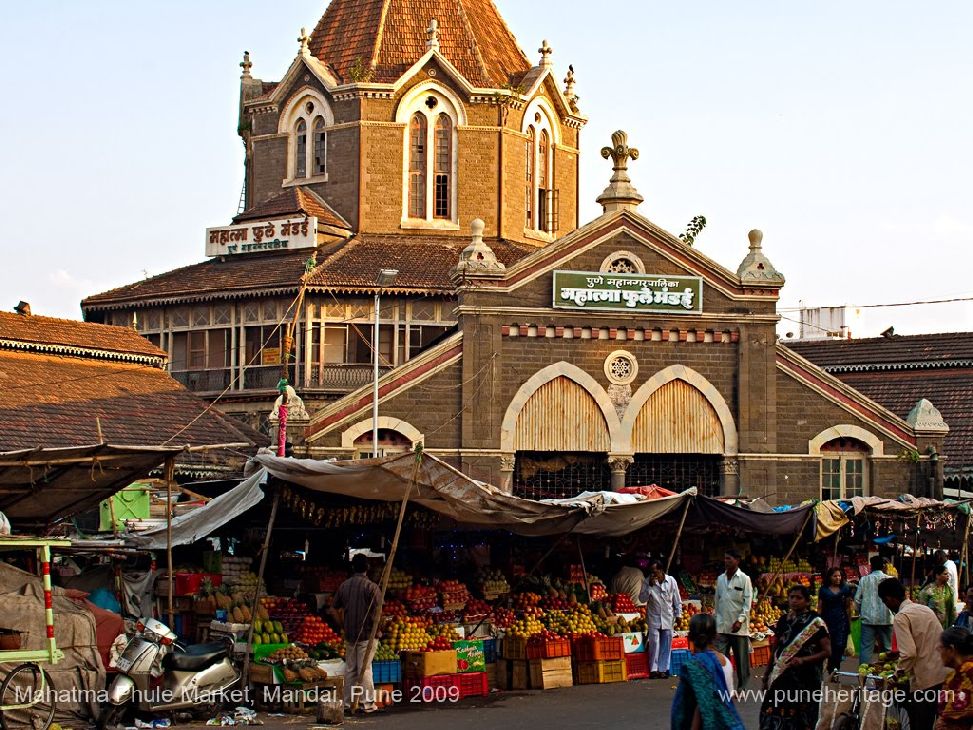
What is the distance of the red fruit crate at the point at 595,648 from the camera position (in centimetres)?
2278

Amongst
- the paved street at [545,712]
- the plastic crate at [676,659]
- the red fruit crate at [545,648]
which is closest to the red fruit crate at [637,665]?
the plastic crate at [676,659]

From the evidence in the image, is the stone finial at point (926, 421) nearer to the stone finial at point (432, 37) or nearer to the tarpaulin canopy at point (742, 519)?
the tarpaulin canopy at point (742, 519)

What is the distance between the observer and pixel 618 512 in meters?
23.5

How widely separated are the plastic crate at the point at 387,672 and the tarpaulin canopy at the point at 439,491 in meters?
2.01

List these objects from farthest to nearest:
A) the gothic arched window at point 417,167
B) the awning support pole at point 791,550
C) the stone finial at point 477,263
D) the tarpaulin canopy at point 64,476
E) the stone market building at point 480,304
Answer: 1. the gothic arched window at point 417,167
2. the stone market building at point 480,304
3. the stone finial at point 477,263
4. the awning support pole at point 791,550
5. the tarpaulin canopy at point 64,476

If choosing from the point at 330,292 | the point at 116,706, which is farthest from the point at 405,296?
the point at 116,706

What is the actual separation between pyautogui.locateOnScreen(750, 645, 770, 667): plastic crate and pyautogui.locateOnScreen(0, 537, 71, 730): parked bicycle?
490 inches

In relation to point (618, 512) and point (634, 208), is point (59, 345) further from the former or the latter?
point (618, 512)

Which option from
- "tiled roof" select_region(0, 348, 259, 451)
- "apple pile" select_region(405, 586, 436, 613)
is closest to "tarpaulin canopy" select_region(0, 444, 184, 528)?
"apple pile" select_region(405, 586, 436, 613)

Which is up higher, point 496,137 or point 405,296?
point 496,137

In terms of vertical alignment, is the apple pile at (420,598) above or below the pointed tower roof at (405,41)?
below

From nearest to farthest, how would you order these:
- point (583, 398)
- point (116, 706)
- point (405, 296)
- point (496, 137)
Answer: point (116, 706)
point (583, 398)
point (405, 296)
point (496, 137)

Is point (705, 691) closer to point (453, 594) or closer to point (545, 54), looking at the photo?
point (453, 594)

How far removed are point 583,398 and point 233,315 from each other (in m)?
11.9
